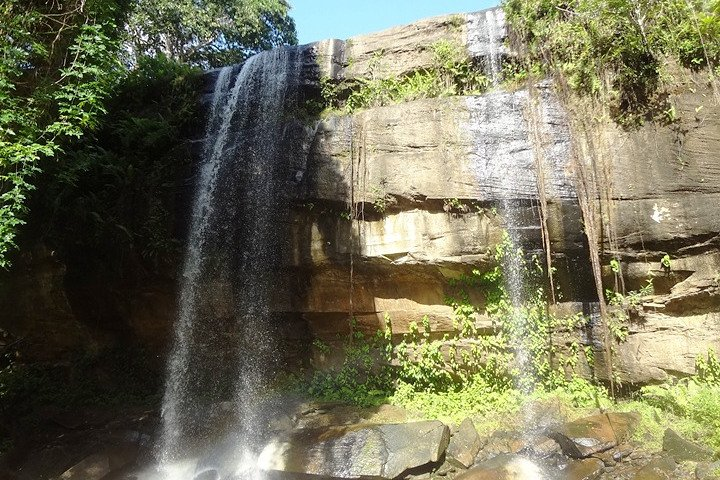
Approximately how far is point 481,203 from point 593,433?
3764 millimetres

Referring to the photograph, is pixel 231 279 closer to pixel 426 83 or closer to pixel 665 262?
pixel 426 83

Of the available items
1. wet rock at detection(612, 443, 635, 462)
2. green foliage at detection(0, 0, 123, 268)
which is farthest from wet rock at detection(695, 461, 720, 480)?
green foliage at detection(0, 0, 123, 268)

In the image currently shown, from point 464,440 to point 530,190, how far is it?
13.3 ft

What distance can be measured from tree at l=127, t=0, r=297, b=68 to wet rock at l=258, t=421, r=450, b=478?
50.9 ft

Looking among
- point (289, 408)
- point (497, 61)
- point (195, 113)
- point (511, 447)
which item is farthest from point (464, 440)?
point (195, 113)

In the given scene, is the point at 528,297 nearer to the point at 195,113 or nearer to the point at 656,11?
the point at 656,11

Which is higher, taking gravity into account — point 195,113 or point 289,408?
point 195,113

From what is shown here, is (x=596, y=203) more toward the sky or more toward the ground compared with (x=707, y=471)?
more toward the sky

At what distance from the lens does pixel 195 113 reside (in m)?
10.5

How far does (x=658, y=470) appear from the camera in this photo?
207 inches

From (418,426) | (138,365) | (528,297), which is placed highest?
(528,297)

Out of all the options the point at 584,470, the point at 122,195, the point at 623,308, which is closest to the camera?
the point at 584,470

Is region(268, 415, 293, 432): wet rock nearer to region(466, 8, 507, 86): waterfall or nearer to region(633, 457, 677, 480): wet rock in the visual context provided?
region(633, 457, 677, 480): wet rock

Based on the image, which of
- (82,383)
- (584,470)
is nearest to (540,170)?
(584,470)
